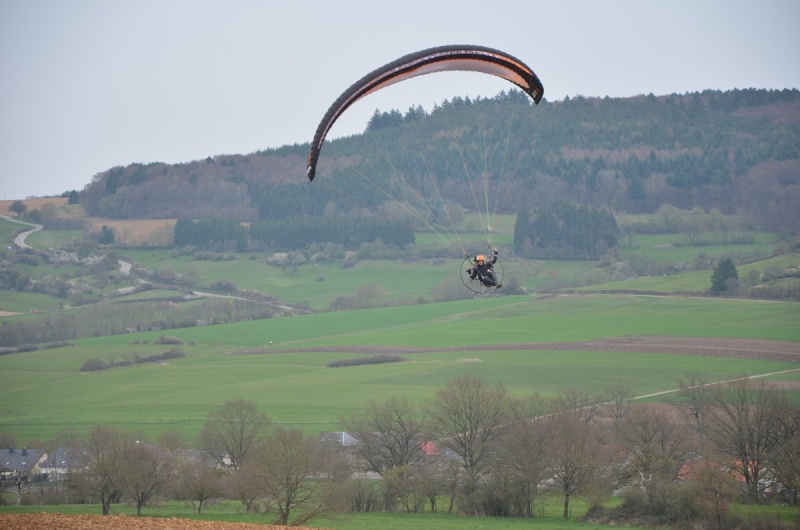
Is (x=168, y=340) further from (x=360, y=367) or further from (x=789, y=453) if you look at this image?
(x=789, y=453)

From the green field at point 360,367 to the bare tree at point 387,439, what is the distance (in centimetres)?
540

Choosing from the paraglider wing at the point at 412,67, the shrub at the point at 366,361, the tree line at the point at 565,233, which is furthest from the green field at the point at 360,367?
the paraglider wing at the point at 412,67

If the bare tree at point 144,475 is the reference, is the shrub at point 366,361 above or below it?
above

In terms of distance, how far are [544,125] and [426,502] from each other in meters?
133

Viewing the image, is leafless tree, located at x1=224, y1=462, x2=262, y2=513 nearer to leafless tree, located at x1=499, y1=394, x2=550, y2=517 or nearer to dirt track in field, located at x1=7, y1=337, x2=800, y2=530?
leafless tree, located at x1=499, y1=394, x2=550, y2=517

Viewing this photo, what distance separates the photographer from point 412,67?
74.1 feet

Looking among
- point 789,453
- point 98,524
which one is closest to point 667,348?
point 789,453

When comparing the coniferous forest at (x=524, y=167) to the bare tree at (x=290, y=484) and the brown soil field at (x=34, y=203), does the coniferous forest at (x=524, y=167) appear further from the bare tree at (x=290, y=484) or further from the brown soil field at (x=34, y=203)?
the bare tree at (x=290, y=484)

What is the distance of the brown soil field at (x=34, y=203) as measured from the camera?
14150 cm

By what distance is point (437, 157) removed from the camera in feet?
499

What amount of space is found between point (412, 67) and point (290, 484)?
15.2 m

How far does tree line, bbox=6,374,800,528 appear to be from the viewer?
1324 inches

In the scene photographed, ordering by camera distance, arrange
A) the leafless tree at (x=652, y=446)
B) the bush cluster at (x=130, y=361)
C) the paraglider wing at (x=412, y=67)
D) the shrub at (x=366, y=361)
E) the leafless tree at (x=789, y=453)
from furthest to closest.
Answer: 1. the bush cluster at (x=130, y=361)
2. the shrub at (x=366, y=361)
3. the leafless tree at (x=652, y=446)
4. the leafless tree at (x=789, y=453)
5. the paraglider wing at (x=412, y=67)

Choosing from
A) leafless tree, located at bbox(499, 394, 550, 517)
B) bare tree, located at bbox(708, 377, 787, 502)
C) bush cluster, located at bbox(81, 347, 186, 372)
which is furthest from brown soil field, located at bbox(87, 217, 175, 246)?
bare tree, located at bbox(708, 377, 787, 502)
